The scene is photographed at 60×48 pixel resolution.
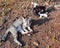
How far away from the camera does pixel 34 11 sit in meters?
6.49

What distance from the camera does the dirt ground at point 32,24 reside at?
5390mm

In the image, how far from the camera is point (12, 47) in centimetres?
532

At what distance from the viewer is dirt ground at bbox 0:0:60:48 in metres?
5.39

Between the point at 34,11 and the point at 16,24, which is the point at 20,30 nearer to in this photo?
the point at 16,24

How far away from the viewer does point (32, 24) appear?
19.9 ft

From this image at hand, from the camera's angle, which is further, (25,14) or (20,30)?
(25,14)

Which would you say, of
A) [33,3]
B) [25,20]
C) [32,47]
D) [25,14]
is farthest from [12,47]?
[33,3]

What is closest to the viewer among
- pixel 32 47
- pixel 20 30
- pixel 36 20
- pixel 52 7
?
pixel 32 47

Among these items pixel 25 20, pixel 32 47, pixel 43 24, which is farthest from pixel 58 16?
pixel 32 47

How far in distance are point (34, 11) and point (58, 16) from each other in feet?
2.19

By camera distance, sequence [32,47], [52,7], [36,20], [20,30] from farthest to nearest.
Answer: [52,7] < [36,20] < [20,30] < [32,47]

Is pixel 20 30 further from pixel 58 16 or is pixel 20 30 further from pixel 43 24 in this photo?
pixel 58 16

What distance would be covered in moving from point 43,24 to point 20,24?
585mm

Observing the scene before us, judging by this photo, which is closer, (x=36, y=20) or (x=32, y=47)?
(x=32, y=47)
